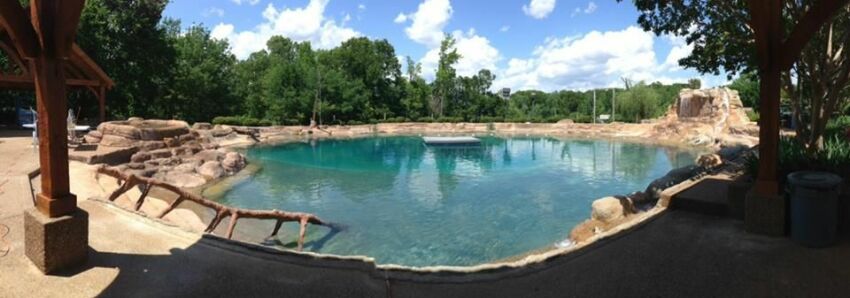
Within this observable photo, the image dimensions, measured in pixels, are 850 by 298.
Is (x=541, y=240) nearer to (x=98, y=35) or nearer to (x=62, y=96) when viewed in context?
(x=62, y=96)

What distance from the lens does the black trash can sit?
473 cm

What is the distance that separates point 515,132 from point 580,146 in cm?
1120

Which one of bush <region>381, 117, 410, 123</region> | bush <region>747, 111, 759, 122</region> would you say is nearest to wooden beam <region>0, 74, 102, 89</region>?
bush <region>381, 117, 410, 123</region>

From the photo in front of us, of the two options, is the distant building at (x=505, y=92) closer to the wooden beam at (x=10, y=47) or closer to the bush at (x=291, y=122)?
the bush at (x=291, y=122)

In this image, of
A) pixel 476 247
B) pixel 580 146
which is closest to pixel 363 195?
pixel 476 247

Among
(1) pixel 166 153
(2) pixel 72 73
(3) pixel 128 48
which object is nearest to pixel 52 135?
(1) pixel 166 153

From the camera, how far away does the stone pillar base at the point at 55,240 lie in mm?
3953

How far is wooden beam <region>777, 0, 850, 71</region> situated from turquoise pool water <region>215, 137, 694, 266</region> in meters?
5.02

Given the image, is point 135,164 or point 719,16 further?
point 135,164

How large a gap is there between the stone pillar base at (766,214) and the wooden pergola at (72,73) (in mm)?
17111

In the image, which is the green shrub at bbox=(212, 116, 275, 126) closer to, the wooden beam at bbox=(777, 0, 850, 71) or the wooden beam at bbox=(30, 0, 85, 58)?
the wooden beam at bbox=(30, 0, 85, 58)

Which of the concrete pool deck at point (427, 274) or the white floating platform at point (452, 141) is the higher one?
the white floating platform at point (452, 141)

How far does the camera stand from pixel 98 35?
24422 mm

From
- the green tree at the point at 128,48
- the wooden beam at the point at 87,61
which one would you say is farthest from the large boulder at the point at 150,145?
the green tree at the point at 128,48
